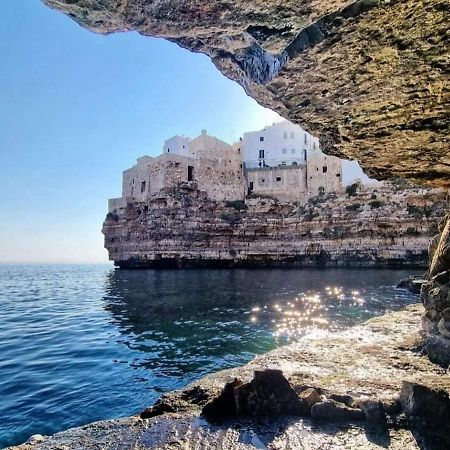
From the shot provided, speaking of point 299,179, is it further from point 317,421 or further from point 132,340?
point 317,421

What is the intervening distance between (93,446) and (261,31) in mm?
5746

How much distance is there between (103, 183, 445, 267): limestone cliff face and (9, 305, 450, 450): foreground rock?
37.5m

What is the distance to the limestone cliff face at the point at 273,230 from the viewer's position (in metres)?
40.6

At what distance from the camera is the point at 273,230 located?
49.6 metres

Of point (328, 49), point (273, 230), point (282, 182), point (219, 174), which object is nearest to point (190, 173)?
point (219, 174)

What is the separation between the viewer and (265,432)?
454cm

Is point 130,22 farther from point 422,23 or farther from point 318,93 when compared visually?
point 422,23

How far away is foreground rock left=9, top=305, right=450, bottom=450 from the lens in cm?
417

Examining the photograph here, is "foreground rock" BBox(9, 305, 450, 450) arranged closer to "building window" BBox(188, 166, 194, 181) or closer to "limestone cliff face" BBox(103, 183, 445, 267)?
"limestone cliff face" BBox(103, 183, 445, 267)

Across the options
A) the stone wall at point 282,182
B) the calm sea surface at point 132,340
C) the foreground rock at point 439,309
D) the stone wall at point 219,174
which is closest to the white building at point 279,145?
the stone wall at point 282,182

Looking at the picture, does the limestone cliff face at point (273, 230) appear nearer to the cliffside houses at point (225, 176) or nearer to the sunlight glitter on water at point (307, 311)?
the cliffside houses at point (225, 176)

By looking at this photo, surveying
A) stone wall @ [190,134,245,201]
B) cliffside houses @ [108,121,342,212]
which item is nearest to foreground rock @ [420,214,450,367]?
cliffside houses @ [108,121,342,212]

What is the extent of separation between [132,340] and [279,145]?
5858 centimetres

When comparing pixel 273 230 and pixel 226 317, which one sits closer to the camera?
pixel 226 317
